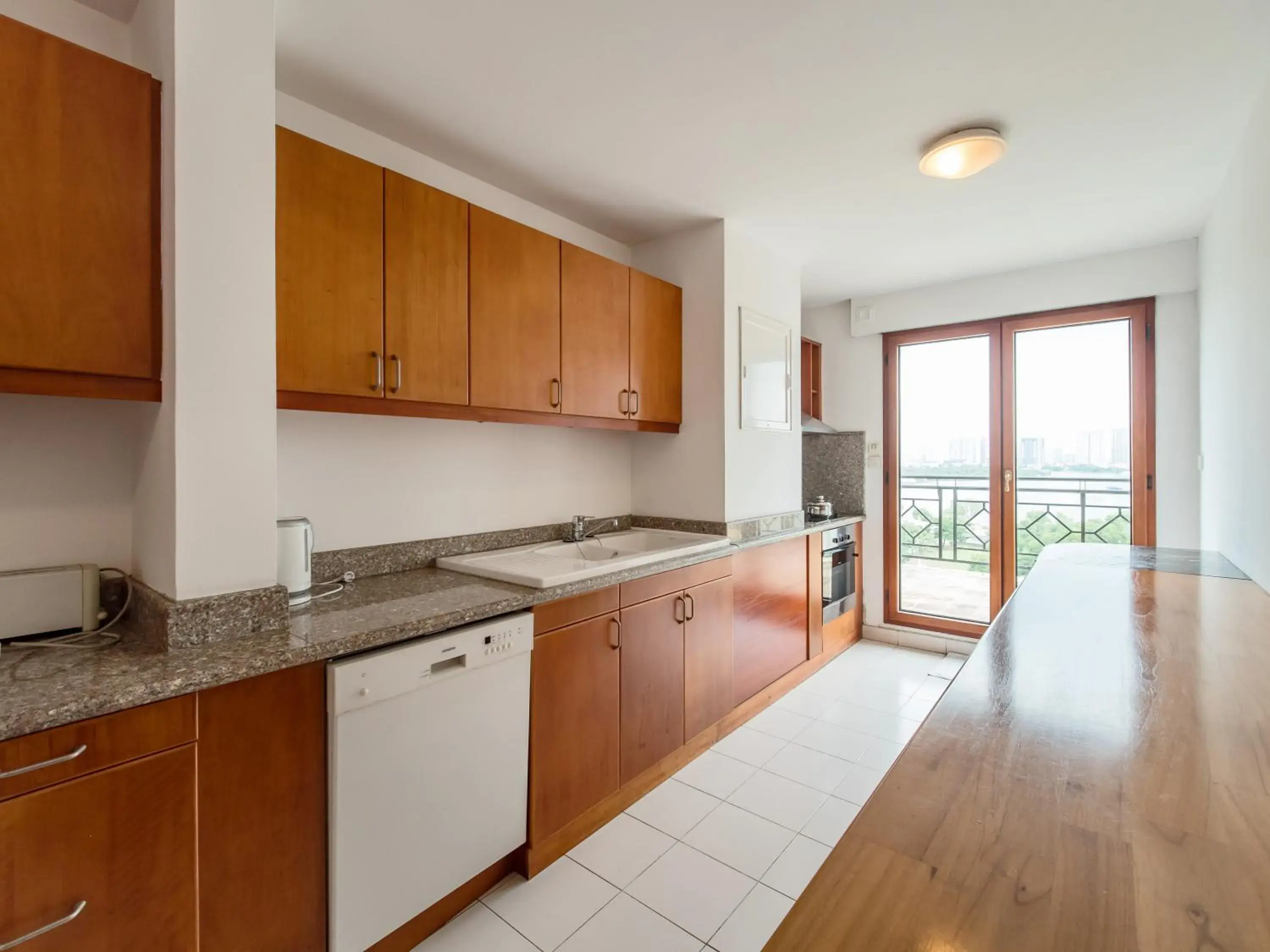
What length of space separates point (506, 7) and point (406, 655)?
1701 mm

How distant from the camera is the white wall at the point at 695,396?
278 centimetres

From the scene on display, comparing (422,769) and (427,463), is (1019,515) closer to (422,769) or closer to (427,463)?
(427,463)

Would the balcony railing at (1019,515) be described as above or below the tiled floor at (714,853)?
above

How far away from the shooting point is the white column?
126 centimetres

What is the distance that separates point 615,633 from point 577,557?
0.64 meters

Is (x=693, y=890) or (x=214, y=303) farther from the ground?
(x=214, y=303)

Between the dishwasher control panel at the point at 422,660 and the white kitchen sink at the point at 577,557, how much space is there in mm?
188

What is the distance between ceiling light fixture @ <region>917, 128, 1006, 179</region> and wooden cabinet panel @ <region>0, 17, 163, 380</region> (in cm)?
236

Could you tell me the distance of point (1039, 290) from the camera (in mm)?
3422

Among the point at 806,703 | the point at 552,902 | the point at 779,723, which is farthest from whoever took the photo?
the point at 806,703

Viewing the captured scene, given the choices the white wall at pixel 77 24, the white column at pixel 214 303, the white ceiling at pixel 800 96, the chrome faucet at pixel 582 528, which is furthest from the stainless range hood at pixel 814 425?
the white wall at pixel 77 24

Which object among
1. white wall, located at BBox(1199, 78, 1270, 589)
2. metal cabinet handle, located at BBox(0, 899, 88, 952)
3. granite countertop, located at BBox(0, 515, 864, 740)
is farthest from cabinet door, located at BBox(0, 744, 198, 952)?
white wall, located at BBox(1199, 78, 1270, 589)

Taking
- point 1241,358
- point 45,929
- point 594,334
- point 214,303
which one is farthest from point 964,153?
point 45,929

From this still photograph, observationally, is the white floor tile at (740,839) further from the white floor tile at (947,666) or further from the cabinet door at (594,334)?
the white floor tile at (947,666)
